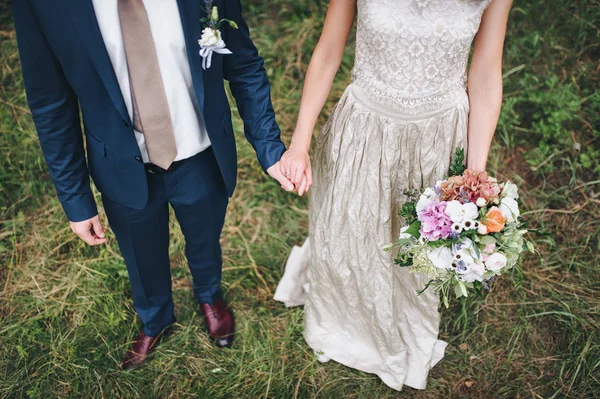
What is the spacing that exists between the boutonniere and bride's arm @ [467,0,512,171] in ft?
2.98

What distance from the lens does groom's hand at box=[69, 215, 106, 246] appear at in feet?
6.76

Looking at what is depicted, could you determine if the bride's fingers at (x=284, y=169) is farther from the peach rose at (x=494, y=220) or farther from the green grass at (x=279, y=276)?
the green grass at (x=279, y=276)

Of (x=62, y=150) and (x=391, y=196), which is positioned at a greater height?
(x=62, y=150)

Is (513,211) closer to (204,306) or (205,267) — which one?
(205,267)

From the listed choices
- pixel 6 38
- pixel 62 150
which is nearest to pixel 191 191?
pixel 62 150

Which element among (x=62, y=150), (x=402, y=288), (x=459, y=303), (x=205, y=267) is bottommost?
(x=459, y=303)

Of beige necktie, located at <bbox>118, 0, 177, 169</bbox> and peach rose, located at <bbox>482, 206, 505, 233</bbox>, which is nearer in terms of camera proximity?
beige necktie, located at <bbox>118, 0, 177, 169</bbox>

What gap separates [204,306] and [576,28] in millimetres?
3452

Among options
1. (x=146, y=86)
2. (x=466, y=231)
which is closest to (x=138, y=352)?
(x=146, y=86)

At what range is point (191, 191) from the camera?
2139 millimetres

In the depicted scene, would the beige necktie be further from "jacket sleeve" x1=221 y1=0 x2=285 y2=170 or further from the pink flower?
the pink flower

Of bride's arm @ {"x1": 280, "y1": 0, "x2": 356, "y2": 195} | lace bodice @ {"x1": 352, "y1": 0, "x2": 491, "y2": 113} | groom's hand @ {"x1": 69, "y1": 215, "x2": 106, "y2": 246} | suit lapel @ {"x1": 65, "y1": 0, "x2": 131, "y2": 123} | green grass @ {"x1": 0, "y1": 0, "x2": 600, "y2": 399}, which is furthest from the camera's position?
green grass @ {"x1": 0, "y1": 0, "x2": 600, "y2": 399}

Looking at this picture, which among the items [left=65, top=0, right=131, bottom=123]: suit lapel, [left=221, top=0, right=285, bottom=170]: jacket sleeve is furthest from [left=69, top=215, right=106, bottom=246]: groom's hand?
[left=221, top=0, right=285, bottom=170]: jacket sleeve

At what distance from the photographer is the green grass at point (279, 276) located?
2.70 meters
